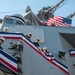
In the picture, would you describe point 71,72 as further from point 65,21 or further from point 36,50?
point 65,21

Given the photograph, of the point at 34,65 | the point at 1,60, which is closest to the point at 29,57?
the point at 34,65

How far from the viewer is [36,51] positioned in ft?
25.5

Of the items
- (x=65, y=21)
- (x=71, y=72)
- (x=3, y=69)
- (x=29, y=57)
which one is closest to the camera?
(x=3, y=69)

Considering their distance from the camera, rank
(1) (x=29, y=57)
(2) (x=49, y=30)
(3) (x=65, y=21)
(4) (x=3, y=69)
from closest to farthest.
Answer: (4) (x=3, y=69) → (1) (x=29, y=57) → (2) (x=49, y=30) → (3) (x=65, y=21)

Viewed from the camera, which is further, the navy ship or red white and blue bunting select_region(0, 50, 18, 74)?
the navy ship

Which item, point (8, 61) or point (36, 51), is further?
point (36, 51)

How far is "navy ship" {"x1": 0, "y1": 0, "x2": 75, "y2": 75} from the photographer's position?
269 inches

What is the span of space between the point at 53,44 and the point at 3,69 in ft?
11.8

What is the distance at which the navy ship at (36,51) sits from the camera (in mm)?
6827

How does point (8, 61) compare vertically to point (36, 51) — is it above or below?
below

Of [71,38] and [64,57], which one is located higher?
[71,38]

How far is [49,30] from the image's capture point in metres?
9.98

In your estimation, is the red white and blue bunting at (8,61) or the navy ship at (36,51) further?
the navy ship at (36,51)

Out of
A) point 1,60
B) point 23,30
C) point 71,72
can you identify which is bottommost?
point 71,72
